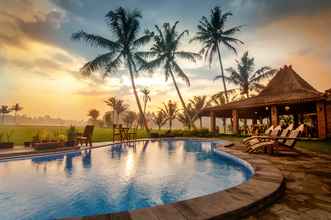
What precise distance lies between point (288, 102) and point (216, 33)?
471 inches

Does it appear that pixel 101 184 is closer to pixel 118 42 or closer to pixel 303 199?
pixel 303 199

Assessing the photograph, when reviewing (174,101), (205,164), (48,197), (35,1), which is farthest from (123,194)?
(174,101)

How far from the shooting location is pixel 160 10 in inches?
465

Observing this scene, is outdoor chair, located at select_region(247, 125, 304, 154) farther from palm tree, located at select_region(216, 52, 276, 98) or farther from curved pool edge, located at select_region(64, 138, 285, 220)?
palm tree, located at select_region(216, 52, 276, 98)

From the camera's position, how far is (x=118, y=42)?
1875cm

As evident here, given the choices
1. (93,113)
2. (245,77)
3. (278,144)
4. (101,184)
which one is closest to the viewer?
(101,184)

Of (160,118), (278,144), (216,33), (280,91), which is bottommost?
(278,144)

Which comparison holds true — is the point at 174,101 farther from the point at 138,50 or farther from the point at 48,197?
the point at 48,197

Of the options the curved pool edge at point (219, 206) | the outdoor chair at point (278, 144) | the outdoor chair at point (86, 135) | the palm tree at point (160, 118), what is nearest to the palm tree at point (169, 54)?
the outdoor chair at point (86, 135)

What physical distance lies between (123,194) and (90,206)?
77cm

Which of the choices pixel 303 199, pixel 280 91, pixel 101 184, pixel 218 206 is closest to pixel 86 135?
pixel 101 184

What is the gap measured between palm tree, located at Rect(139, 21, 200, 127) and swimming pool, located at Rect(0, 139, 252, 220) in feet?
49.6

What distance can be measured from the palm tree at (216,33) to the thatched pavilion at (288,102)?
557cm

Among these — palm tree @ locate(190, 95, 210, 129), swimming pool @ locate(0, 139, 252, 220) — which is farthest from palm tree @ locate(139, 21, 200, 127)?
swimming pool @ locate(0, 139, 252, 220)
